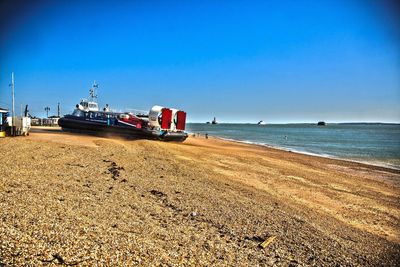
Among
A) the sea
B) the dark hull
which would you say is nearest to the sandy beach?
the dark hull

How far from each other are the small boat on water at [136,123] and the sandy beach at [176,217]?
404 inches

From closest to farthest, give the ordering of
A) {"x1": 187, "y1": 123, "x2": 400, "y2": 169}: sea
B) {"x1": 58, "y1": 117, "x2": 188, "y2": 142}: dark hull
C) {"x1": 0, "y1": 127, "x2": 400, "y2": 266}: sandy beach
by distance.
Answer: {"x1": 0, "y1": 127, "x2": 400, "y2": 266}: sandy beach < {"x1": 58, "y1": 117, "x2": 188, "y2": 142}: dark hull < {"x1": 187, "y1": 123, "x2": 400, "y2": 169}: sea

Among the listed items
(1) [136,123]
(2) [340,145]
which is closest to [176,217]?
(1) [136,123]

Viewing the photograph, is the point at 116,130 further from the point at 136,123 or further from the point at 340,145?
the point at 340,145

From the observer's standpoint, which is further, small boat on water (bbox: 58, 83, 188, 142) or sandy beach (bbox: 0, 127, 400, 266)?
small boat on water (bbox: 58, 83, 188, 142)

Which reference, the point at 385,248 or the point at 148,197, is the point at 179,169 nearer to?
the point at 148,197

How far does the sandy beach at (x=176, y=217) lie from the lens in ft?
15.1

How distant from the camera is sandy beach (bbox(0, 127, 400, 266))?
4605mm

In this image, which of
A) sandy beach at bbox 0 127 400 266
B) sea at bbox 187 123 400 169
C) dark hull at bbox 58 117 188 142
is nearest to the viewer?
sandy beach at bbox 0 127 400 266

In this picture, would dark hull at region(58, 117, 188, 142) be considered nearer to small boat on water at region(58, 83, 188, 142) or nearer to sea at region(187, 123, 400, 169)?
small boat on water at region(58, 83, 188, 142)

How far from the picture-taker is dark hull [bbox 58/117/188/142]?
22703 mm

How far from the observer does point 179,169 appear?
12.3 meters

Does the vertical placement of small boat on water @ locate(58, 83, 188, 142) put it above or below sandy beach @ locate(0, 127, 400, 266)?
above

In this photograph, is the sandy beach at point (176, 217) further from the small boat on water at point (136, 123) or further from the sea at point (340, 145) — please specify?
the sea at point (340, 145)
